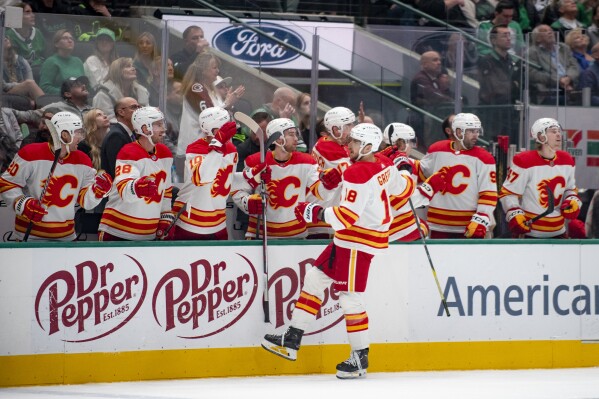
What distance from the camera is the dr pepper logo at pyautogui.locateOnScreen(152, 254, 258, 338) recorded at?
7.63 m

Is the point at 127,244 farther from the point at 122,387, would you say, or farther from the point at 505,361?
the point at 505,361

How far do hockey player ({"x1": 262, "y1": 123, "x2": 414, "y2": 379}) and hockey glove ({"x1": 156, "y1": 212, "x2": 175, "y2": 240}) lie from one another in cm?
104

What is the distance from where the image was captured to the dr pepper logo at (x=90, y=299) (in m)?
7.31

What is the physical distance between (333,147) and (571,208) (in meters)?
1.74

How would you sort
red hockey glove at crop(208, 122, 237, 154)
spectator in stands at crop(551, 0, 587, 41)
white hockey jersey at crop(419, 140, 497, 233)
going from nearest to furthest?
red hockey glove at crop(208, 122, 237, 154) < white hockey jersey at crop(419, 140, 497, 233) < spectator in stands at crop(551, 0, 587, 41)

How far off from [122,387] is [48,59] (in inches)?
94.6

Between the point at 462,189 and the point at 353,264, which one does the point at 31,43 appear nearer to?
the point at 353,264

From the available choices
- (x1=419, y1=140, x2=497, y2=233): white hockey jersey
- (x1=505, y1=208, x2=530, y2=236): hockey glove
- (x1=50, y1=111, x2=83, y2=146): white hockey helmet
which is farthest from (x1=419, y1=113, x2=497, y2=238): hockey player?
(x1=50, y1=111, x2=83, y2=146): white hockey helmet

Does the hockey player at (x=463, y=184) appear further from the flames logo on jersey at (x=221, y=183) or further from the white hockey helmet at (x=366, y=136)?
the flames logo on jersey at (x=221, y=183)

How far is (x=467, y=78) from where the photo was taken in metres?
9.83

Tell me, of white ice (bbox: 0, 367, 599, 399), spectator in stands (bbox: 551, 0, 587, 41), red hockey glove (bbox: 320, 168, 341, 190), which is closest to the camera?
white ice (bbox: 0, 367, 599, 399)

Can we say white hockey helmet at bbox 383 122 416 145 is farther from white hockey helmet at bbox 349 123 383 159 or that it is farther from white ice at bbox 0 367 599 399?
white ice at bbox 0 367 599 399

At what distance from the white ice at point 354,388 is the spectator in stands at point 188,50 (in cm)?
234

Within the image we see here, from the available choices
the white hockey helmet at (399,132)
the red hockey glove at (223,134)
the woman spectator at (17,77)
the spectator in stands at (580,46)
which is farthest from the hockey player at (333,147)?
the spectator in stands at (580,46)
